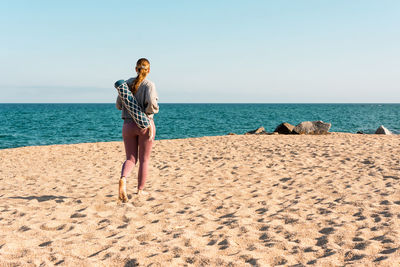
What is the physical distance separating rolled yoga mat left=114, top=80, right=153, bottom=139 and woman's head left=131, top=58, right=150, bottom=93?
14 cm

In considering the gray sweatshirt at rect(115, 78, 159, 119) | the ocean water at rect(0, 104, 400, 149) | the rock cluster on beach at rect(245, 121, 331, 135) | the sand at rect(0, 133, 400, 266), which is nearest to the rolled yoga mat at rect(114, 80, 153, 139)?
the gray sweatshirt at rect(115, 78, 159, 119)

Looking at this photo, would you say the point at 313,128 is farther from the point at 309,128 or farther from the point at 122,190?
the point at 122,190

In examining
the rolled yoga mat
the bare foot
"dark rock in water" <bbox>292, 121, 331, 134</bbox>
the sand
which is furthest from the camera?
"dark rock in water" <bbox>292, 121, 331, 134</bbox>

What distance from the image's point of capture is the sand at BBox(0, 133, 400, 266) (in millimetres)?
2877

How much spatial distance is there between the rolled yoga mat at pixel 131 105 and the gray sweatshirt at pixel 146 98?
104 mm

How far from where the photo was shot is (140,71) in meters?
4.34

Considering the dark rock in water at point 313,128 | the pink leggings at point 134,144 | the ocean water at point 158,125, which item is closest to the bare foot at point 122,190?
the pink leggings at point 134,144

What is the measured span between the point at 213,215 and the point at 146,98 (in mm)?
1855

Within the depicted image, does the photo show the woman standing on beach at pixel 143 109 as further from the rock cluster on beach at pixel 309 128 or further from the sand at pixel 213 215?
the rock cluster on beach at pixel 309 128

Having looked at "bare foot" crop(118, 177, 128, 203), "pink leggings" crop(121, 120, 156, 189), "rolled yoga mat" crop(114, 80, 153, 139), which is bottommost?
"bare foot" crop(118, 177, 128, 203)

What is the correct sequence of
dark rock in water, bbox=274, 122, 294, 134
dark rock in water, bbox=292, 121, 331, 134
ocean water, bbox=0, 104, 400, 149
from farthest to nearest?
ocean water, bbox=0, 104, 400, 149, dark rock in water, bbox=274, 122, 294, 134, dark rock in water, bbox=292, 121, 331, 134

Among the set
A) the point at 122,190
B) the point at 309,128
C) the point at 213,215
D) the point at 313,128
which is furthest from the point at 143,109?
the point at 313,128

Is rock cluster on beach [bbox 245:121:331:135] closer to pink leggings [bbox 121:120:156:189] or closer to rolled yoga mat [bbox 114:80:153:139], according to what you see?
pink leggings [bbox 121:120:156:189]

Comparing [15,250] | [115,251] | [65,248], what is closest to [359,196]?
[115,251]
